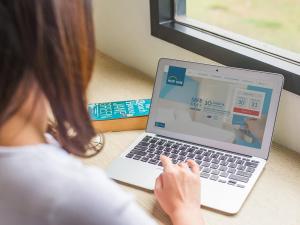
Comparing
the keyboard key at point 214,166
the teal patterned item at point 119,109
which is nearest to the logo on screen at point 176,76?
the teal patterned item at point 119,109

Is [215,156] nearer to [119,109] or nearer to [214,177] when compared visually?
[214,177]

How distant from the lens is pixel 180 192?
33.4 inches

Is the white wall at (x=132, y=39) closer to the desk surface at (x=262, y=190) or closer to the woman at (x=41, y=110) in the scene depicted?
the desk surface at (x=262, y=190)

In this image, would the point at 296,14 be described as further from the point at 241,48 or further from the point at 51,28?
the point at 51,28

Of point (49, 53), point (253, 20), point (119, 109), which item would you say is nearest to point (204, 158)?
point (119, 109)

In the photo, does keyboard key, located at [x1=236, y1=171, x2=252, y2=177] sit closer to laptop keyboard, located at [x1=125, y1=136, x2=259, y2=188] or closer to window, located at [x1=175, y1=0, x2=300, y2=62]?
laptop keyboard, located at [x1=125, y1=136, x2=259, y2=188]

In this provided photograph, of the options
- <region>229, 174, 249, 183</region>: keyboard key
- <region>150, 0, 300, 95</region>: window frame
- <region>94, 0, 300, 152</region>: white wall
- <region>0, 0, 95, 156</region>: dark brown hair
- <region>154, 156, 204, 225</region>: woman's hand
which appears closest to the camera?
<region>0, 0, 95, 156</region>: dark brown hair

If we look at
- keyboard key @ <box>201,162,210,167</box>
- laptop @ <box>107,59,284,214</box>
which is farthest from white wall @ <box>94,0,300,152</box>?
keyboard key @ <box>201,162,210,167</box>

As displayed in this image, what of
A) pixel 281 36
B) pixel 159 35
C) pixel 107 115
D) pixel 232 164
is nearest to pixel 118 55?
pixel 159 35

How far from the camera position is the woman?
47 cm

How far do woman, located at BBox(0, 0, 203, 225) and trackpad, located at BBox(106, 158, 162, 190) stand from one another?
1.25 feet

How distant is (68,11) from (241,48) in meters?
0.73

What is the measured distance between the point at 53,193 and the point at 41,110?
0.13 m

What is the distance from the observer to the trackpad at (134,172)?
0.94m
